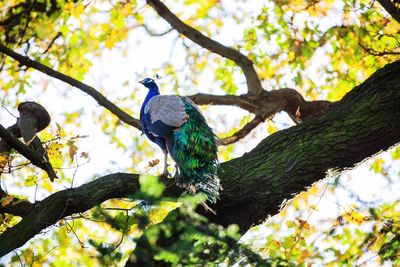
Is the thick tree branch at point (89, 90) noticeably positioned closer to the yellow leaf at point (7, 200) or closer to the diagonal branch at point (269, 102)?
the diagonal branch at point (269, 102)

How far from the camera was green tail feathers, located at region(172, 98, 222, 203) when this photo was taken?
4.11 m

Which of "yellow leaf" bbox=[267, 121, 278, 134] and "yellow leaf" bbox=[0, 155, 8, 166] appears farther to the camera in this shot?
"yellow leaf" bbox=[267, 121, 278, 134]

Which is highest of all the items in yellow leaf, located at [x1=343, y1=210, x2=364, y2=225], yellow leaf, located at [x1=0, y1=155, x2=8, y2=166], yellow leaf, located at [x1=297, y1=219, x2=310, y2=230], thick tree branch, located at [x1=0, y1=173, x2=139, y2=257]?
yellow leaf, located at [x1=0, y1=155, x2=8, y2=166]

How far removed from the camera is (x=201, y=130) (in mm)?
4512

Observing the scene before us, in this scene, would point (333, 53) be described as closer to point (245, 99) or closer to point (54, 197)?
point (245, 99)

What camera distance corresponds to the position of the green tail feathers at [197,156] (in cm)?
411

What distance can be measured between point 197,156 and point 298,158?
66cm

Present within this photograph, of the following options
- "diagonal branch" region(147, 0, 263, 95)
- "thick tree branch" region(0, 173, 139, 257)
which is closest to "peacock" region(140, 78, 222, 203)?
"thick tree branch" region(0, 173, 139, 257)

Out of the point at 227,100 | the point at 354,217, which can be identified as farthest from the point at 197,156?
the point at 227,100

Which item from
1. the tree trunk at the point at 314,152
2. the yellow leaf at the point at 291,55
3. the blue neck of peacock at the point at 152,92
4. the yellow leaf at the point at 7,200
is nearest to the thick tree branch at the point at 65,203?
the yellow leaf at the point at 7,200

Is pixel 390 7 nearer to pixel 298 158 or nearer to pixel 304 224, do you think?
pixel 298 158

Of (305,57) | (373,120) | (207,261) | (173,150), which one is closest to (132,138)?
(305,57)

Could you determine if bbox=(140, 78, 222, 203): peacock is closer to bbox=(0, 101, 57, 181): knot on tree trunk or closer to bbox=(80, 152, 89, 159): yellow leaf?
bbox=(80, 152, 89, 159): yellow leaf

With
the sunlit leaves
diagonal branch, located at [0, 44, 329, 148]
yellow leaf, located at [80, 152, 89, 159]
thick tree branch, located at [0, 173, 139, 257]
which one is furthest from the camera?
diagonal branch, located at [0, 44, 329, 148]
